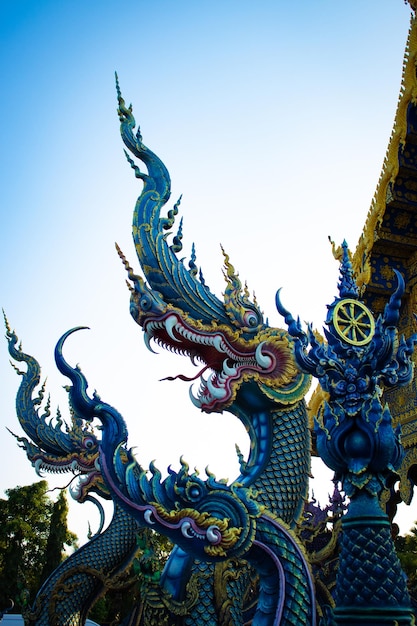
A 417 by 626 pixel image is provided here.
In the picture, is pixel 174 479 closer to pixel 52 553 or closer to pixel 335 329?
pixel 335 329

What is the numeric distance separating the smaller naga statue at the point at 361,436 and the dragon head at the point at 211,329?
0.93 m

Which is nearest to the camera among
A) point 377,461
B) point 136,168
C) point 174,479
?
point 377,461

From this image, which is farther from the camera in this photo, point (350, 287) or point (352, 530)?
point (350, 287)

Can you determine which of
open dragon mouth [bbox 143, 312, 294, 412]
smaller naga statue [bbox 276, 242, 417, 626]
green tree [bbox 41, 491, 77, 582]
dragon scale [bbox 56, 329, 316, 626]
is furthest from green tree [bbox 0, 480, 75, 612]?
smaller naga statue [bbox 276, 242, 417, 626]

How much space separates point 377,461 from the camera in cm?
386

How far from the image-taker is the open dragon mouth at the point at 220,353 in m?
5.24

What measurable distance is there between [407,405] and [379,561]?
537 cm

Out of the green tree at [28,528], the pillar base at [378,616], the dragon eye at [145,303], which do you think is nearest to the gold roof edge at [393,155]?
the dragon eye at [145,303]

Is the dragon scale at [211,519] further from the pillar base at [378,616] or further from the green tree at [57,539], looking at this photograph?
the green tree at [57,539]

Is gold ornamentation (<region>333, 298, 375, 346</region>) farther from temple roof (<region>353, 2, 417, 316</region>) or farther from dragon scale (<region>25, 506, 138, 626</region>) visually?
dragon scale (<region>25, 506, 138, 626</region>)

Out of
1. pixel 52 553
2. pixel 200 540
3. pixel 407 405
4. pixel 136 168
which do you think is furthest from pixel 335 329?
pixel 52 553

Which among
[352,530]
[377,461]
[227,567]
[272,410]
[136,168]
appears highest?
[136,168]

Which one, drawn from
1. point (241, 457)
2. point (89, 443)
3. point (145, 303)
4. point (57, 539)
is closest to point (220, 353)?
point (145, 303)

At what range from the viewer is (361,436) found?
3.89 metres
